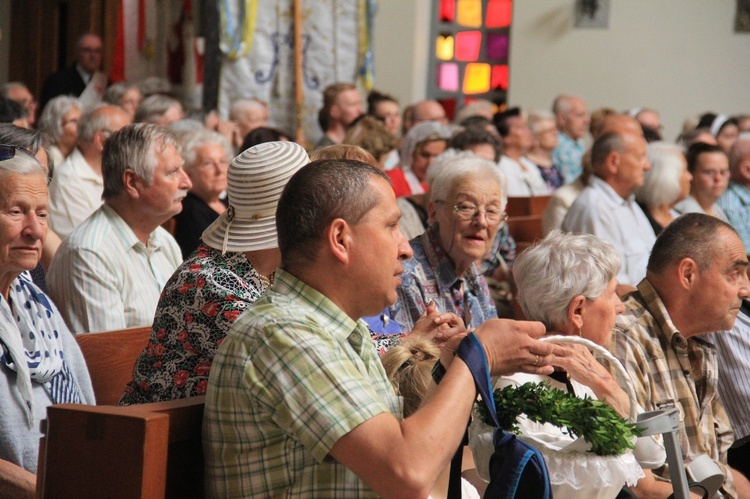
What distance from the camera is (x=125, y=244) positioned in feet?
11.3

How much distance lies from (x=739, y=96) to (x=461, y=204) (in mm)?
9525

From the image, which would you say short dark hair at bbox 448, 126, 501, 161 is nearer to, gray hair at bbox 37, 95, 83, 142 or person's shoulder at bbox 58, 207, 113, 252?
gray hair at bbox 37, 95, 83, 142

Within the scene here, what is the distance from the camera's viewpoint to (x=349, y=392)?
5.34 ft

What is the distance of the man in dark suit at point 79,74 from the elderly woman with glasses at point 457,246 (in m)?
5.99

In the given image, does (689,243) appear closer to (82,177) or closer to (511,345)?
(511,345)

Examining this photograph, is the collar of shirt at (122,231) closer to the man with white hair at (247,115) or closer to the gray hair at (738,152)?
the man with white hair at (247,115)

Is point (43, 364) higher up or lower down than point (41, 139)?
lower down

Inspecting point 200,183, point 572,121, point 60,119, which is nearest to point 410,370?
point 200,183

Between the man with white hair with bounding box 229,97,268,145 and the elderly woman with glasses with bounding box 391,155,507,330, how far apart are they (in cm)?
386

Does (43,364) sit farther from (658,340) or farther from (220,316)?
(658,340)

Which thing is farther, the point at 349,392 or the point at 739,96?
the point at 739,96

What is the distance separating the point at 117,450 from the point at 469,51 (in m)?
11.6

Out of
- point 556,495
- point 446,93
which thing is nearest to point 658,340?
point 556,495

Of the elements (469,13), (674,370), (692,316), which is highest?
(469,13)
